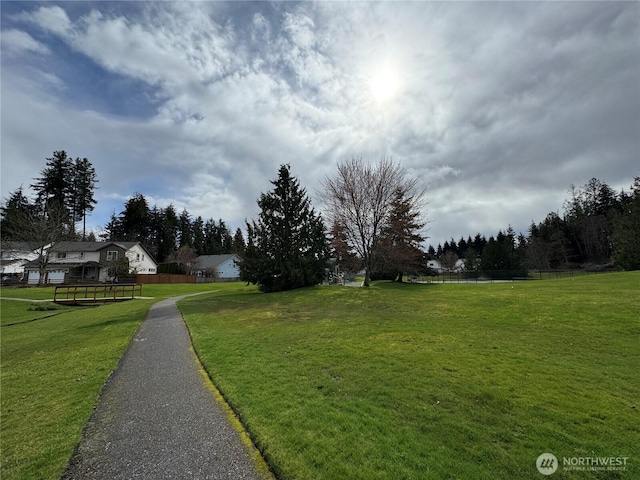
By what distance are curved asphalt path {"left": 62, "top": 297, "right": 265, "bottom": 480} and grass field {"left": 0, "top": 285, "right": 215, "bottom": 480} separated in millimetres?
244

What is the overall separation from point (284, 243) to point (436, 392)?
72.7 feet

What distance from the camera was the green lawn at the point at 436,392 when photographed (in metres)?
3.39

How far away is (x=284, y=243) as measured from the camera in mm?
26531

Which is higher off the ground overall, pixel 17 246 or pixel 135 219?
pixel 135 219

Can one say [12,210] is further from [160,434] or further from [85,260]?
[160,434]

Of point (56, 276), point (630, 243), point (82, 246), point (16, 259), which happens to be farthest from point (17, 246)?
point (630, 243)

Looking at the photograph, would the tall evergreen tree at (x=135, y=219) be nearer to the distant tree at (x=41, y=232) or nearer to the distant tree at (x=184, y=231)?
the distant tree at (x=184, y=231)

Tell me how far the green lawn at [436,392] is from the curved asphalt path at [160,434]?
363 millimetres

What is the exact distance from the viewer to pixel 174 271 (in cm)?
5978

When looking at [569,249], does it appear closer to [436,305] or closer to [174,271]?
[436,305]

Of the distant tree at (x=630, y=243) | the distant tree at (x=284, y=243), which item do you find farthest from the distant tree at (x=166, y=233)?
the distant tree at (x=630, y=243)

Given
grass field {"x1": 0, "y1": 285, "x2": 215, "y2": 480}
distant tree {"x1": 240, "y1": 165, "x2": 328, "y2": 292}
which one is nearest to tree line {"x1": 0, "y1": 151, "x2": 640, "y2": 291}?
distant tree {"x1": 240, "y1": 165, "x2": 328, "y2": 292}

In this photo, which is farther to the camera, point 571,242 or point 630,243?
point 571,242

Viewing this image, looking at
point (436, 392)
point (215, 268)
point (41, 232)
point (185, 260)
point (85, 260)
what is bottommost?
point (436, 392)
